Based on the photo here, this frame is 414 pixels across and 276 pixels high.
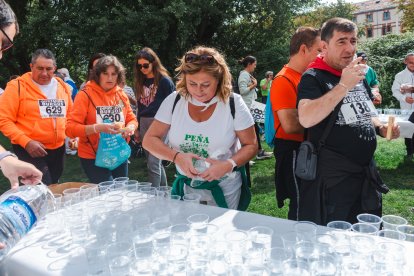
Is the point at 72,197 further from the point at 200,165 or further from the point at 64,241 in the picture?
the point at 200,165

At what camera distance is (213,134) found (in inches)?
93.5

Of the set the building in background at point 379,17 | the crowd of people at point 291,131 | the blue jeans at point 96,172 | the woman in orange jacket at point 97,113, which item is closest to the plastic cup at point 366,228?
the crowd of people at point 291,131

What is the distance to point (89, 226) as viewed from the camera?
5.25ft

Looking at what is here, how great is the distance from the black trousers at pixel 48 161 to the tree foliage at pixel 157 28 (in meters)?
9.26

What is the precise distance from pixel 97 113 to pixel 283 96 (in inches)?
69.8

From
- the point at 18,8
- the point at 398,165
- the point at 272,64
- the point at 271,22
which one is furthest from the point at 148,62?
the point at 18,8

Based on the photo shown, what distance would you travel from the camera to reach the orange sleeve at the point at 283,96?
2699 mm

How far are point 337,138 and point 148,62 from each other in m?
2.94

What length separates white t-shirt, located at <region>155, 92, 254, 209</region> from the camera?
7.81 feet

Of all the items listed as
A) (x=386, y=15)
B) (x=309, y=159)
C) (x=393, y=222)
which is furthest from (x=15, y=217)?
(x=386, y=15)

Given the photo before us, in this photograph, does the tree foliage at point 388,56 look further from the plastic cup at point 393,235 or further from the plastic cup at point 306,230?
the plastic cup at point 306,230

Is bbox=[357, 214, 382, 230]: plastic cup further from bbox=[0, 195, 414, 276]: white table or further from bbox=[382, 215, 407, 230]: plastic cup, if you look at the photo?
bbox=[0, 195, 414, 276]: white table

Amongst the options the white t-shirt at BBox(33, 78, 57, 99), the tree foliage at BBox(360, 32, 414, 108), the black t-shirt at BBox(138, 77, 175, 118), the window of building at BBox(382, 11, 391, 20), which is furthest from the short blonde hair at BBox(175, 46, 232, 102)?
the window of building at BBox(382, 11, 391, 20)

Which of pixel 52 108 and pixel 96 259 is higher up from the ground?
pixel 52 108
